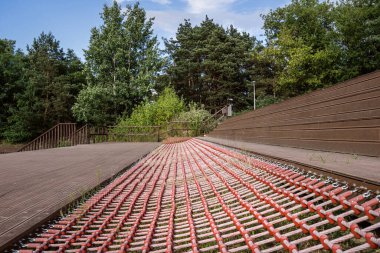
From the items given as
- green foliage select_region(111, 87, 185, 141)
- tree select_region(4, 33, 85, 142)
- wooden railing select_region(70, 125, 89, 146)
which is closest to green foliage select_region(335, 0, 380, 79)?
green foliage select_region(111, 87, 185, 141)

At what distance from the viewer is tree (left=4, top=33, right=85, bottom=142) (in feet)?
94.5

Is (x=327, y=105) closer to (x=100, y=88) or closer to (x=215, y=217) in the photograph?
(x=215, y=217)

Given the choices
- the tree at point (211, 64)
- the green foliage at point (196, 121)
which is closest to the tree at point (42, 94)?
the tree at point (211, 64)

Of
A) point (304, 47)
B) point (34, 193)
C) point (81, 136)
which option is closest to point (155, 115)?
point (81, 136)

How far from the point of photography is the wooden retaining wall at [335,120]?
3.70 m

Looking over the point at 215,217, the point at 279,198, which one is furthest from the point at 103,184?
the point at 279,198

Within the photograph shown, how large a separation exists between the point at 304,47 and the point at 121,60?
54.2ft

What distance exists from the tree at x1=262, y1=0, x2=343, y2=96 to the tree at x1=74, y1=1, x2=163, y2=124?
11587 mm

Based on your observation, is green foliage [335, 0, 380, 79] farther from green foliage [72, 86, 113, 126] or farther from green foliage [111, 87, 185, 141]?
green foliage [72, 86, 113, 126]

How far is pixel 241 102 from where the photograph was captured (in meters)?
38.2

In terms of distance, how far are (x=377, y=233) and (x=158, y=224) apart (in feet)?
6.18

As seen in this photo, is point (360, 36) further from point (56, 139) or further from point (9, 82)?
point (9, 82)

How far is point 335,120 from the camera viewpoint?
457 cm

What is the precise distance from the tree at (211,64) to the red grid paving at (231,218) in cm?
3383
